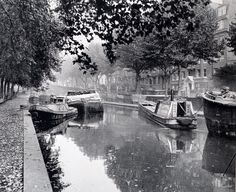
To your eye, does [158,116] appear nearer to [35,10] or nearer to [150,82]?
[35,10]

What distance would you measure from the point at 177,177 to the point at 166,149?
5.92 m

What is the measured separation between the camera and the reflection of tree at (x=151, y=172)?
10812 mm

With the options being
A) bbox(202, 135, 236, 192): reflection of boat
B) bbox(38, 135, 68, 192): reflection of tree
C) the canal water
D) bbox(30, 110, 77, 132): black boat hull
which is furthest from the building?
bbox(38, 135, 68, 192): reflection of tree

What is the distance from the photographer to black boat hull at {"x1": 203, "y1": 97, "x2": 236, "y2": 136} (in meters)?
19.0

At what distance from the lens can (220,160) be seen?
49.8 ft

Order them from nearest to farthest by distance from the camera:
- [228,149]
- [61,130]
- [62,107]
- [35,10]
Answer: [35,10]
[228,149]
[61,130]
[62,107]

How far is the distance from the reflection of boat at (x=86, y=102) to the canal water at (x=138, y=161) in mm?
15609

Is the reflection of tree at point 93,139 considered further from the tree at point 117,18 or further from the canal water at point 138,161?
the tree at point 117,18

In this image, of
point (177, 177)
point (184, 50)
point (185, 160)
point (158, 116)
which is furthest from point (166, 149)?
point (184, 50)

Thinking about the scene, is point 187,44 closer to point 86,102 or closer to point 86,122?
point 86,102

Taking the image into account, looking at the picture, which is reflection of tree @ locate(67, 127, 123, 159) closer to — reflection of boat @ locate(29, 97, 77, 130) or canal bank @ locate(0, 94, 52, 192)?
canal bank @ locate(0, 94, 52, 192)

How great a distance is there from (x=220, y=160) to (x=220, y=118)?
17.0ft

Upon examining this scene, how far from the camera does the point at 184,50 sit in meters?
38.4

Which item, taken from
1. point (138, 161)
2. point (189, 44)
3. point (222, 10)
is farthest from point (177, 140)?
point (222, 10)
